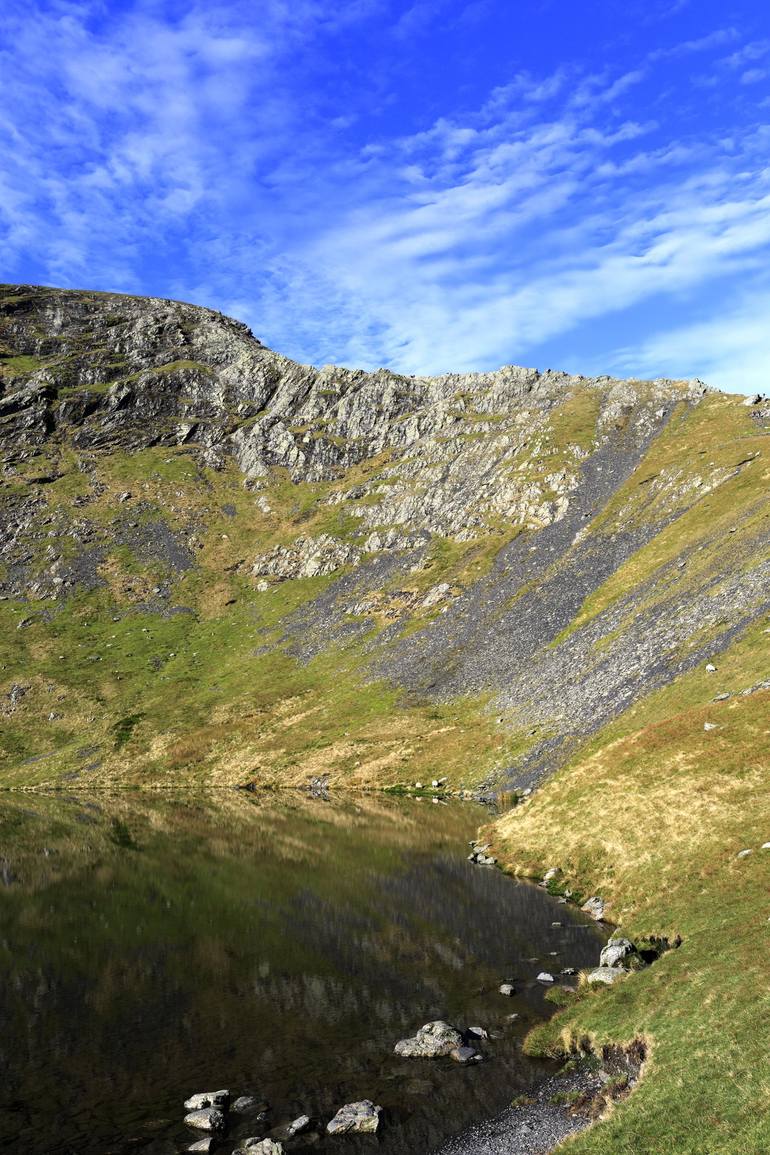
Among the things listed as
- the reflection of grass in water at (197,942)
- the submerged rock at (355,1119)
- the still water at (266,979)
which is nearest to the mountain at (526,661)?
the still water at (266,979)

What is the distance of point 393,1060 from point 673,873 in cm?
1979

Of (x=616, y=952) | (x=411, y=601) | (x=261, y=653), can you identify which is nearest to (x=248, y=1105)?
(x=616, y=952)

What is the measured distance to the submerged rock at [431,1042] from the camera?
26.1 m

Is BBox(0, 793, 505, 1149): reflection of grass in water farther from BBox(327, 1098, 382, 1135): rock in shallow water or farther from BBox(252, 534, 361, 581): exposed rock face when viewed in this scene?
BBox(252, 534, 361, 581): exposed rock face

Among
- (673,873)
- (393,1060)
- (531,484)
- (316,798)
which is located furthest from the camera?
(531,484)

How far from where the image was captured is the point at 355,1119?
71.8ft

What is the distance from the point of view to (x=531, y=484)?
508ft

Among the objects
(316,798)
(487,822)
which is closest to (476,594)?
(316,798)

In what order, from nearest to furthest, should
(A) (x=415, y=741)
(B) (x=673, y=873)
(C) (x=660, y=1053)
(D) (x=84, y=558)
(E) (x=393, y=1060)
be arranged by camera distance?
(C) (x=660, y=1053) < (E) (x=393, y=1060) < (B) (x=673, y=873) < (A) (x=415, y=741) < (D) (x=84, y=558)

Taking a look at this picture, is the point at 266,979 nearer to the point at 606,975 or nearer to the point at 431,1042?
the point at 431,1042

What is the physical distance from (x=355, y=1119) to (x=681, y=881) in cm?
2250

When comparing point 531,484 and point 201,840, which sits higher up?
point 531,484

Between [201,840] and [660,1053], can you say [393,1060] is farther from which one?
[201,840]

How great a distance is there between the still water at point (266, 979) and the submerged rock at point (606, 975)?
2.42 metres
